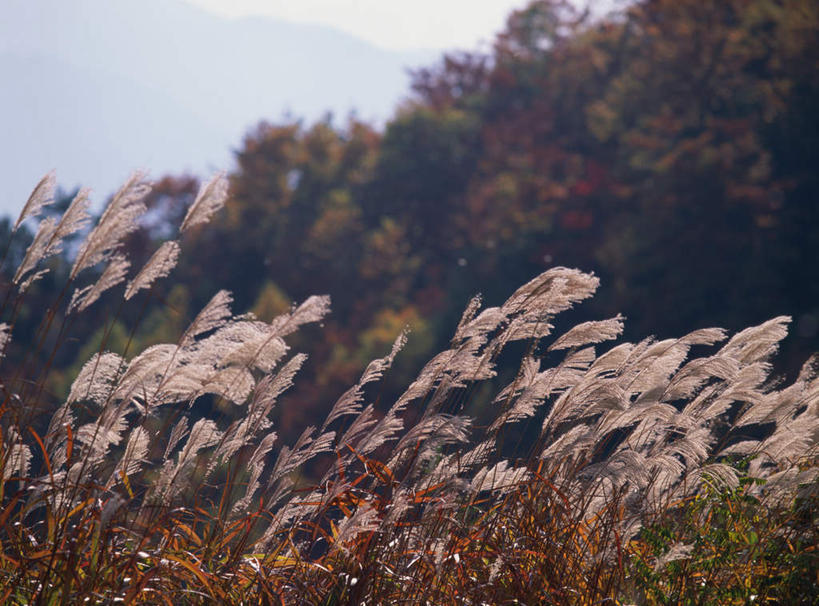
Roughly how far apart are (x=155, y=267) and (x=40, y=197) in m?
0.56

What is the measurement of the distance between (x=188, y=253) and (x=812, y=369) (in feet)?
90.3

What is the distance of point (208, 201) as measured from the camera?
2830mm

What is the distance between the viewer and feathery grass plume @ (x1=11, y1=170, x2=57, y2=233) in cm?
287

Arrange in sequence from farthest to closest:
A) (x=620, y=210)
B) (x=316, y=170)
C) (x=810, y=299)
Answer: (x=316, y=170), (x=620, y=210), (x=810, y=299)

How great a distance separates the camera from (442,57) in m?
32.1

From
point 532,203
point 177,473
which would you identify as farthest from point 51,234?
point 532,203

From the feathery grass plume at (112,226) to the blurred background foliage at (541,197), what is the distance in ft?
40.0

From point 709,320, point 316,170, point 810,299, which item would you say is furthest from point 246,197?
point 810,299

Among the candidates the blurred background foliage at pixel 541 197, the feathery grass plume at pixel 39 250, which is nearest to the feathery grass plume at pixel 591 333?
the feathery grass plume at pixel 39 250

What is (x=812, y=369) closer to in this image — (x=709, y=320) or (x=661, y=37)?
(x=709, y=320)

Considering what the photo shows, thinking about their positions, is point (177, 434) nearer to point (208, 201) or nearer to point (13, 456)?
point (13, 456)

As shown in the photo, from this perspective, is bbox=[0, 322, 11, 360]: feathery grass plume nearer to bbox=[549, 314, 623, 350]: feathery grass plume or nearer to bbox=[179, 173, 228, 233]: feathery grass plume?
bbox=[179, 173, 228, 233]: feathery grass plume

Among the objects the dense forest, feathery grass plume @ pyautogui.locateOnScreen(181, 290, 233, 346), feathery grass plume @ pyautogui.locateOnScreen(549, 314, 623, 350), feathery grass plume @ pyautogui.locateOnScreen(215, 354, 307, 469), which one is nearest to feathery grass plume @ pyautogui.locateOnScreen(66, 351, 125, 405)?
feathery grass plume @ pyautogui.locateOnScreen(181, 290, 233, 346)

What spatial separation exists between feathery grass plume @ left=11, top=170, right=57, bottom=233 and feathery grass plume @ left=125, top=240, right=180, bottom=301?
1.56ft
